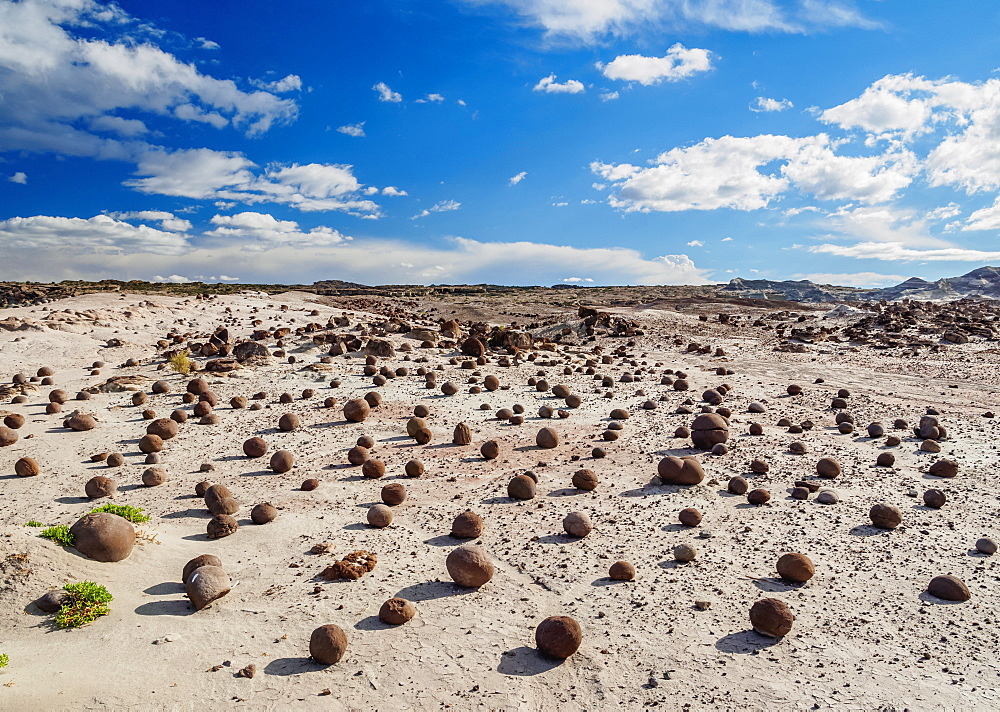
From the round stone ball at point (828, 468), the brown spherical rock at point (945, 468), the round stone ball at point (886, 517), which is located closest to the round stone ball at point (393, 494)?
the round stone ball at point (886, 517)

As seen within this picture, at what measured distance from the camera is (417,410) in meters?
10.7

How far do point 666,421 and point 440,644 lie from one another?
7170mm

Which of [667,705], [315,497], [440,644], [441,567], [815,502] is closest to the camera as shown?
[667,705]

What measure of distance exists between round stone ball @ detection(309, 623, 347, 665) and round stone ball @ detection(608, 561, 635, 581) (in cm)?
240

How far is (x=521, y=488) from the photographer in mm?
7090

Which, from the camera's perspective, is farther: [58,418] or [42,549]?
[58,418]

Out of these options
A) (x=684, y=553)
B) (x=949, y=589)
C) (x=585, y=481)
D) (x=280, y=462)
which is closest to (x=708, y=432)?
(x=585, y=481)

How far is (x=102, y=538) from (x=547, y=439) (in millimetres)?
5773

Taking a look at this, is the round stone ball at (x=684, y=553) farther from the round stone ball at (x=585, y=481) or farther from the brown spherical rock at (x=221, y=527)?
the brown spherical rock at (x=221, y=527)

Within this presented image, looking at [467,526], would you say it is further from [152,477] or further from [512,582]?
[152,477]

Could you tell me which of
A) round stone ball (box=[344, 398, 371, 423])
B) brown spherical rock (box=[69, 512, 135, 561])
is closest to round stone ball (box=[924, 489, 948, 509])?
round stone ball (box=[344, 398, 371, 423])

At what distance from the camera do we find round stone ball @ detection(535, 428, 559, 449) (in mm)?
9148

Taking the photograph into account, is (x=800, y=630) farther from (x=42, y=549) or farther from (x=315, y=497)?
(x=42, y=549)

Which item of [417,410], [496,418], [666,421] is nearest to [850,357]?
[666,421]
